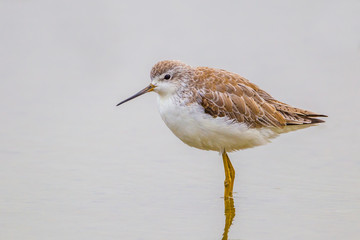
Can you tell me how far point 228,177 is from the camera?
32.7 feet

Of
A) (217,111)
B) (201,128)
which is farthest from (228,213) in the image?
(217,111)

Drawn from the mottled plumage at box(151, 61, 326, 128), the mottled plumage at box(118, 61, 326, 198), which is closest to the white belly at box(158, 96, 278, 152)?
the mottled plumage at box(118, 61, 326, 198)

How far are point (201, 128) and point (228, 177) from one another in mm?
1140

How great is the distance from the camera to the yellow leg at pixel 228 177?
9.81m

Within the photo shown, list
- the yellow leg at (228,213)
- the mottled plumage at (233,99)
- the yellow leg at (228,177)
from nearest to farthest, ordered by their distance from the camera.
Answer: the yellow leg at (228,213)
the mottled plumage at (233,99)
the yellow leg at (228,177)

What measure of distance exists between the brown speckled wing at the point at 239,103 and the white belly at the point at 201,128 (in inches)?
4.2

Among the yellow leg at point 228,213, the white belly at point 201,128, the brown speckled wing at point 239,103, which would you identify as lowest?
the yellow leg at point 228,213

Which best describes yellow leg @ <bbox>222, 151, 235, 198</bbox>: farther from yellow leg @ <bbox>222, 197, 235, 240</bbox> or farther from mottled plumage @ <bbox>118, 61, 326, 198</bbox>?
yellow leg @ <bbox>222, 197, 235, 240</bbox>

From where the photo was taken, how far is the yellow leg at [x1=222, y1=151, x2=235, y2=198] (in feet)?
32.2

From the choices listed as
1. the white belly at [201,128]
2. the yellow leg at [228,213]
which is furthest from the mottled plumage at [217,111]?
the yellow leg at [228,213]

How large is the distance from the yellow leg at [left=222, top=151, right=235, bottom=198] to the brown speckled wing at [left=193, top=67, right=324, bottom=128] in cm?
67

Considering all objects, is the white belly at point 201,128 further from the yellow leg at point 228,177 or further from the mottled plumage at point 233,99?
the yellow leg at point 228,177

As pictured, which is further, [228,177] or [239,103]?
[228,177]

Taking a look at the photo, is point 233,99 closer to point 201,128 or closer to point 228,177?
point 201,128
